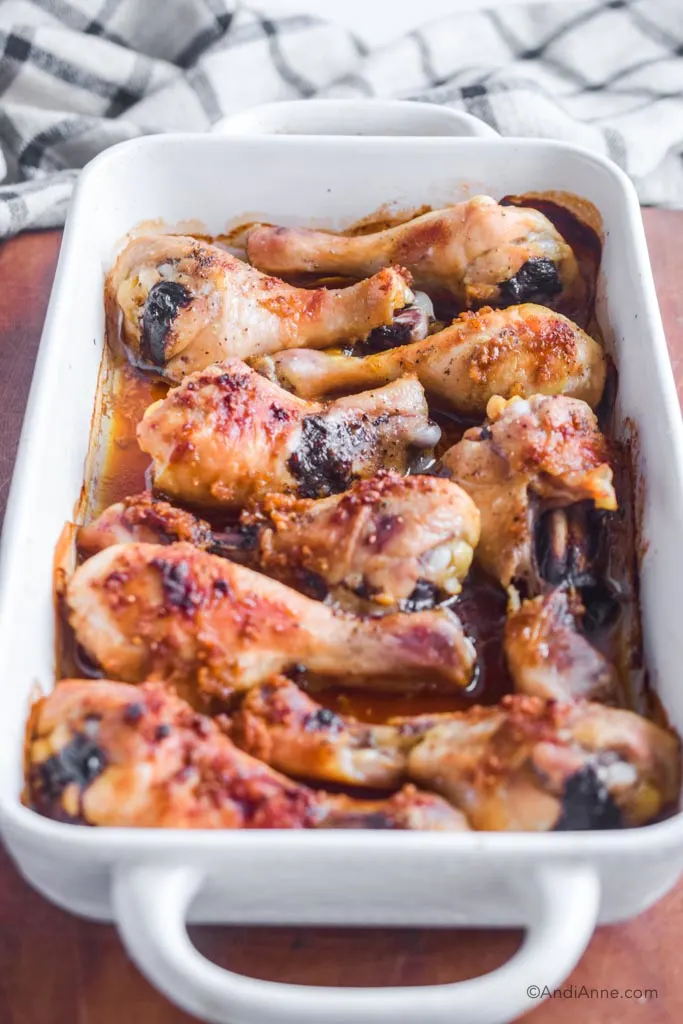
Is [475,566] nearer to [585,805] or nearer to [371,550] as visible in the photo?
[371,550]

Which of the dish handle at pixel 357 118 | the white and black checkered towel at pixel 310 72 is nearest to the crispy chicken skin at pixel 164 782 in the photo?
the dish handle at pixel 357 118

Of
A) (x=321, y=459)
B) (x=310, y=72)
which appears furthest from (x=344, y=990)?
(x=310, y=72)

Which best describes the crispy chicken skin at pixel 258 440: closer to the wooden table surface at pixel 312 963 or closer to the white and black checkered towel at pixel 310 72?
the wooden table surface at pixel 312 963

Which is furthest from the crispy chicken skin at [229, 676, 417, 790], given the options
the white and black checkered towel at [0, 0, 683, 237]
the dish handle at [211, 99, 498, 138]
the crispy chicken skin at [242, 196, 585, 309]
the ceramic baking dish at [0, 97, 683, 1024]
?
the white and black checkered towel at [0, 0, 683, 237]

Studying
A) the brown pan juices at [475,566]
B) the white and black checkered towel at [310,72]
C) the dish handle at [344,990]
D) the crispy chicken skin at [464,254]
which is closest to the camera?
the dish handle at [344,990]

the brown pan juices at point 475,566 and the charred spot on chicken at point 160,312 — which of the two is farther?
the charred spot on chicken at point 160,312
